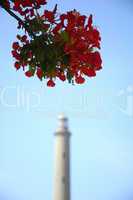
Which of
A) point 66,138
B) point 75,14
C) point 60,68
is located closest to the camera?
point 75,14

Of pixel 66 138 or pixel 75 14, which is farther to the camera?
pixel 66 138

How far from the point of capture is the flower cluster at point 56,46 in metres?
2.24

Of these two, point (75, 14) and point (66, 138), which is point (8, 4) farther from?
point (66, 138)

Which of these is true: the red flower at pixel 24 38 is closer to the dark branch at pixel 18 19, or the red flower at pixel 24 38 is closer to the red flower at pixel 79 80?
the dark branch at pixel 18 19

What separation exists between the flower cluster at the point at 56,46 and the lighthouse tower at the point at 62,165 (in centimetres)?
4288

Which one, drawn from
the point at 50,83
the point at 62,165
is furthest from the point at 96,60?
the point at 62,165

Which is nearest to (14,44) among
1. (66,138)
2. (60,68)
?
(60,68)

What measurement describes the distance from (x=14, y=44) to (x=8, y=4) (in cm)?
20

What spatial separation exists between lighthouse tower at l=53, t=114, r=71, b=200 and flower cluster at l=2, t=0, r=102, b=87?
1688 inches

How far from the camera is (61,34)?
89.6 inches

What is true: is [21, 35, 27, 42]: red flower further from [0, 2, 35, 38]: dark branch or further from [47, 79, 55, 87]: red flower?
[47, 79, 55, 87]: red flower

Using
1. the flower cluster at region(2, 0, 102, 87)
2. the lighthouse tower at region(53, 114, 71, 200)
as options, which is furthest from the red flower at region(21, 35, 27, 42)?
the lighthouse tower at region(53, 114, 71, 200)

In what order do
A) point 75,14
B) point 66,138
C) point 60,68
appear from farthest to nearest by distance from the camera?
1. point 66,138
2. point 60,68
3. point 75,14

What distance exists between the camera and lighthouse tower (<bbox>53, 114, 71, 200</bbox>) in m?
45.5
